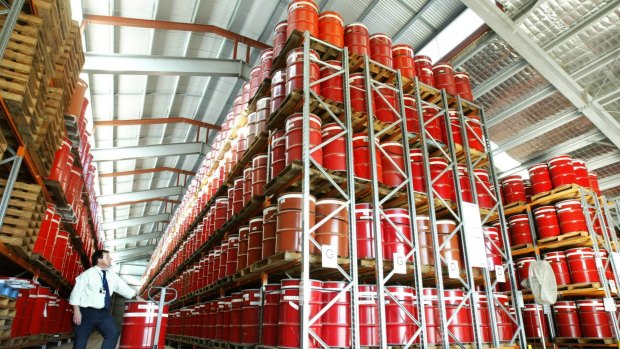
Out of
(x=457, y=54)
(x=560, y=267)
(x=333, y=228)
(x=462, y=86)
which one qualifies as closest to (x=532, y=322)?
(x=560, y=267)

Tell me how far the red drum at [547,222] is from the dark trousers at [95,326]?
27.3 feet

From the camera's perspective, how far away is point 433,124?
686 centimetres

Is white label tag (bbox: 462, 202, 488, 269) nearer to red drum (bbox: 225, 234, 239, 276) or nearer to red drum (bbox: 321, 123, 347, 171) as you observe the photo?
red drum (bbox: 321, 123, 347, 171)

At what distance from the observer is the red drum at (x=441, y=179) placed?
20.1 feet

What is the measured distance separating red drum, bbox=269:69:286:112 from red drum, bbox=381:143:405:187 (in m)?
1.75

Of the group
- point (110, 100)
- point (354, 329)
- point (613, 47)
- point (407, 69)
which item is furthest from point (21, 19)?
point (613, 47)

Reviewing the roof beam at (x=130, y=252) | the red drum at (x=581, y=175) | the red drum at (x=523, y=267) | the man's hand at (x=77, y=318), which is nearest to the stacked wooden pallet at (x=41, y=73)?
the man's hand at (x=77, y=318)

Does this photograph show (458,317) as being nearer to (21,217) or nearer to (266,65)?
(266,65)

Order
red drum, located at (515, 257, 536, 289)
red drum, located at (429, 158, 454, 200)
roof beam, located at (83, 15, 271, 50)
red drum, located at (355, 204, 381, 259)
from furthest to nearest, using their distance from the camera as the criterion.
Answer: roof beam, located at (83, 15, 271, 50), red drum, located at (515, 257, 536, 289), red drum, located at (429, 158, 454, 200), red drum, located at (355, 204, 381, 259)

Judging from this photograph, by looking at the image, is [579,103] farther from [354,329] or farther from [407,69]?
[354,329]

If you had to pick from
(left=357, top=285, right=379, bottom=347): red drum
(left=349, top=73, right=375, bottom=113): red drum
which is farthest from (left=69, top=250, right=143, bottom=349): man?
(left=349, top=73, right=375, bottom=113): red drum

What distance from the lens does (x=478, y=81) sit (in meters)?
10.4

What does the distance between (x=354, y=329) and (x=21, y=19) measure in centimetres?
519

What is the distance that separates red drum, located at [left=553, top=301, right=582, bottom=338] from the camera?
7.57 meters
